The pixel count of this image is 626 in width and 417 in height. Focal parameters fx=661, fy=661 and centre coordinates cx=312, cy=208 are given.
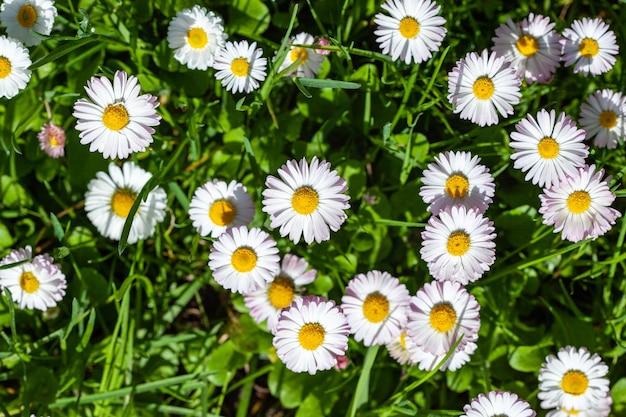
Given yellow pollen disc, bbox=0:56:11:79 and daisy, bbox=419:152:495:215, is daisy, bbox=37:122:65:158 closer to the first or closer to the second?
yellow pollen disc, bbox=0:56:11:79

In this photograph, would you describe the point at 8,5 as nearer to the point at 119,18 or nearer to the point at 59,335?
the point at 119,18

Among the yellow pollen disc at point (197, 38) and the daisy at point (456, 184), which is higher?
the yellow pollen disc at point (197, 38)

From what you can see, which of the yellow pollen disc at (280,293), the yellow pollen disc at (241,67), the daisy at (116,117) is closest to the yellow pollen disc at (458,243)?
the yellow pollen disc at (280,293)

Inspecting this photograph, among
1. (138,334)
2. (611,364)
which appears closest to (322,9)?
(138,334)

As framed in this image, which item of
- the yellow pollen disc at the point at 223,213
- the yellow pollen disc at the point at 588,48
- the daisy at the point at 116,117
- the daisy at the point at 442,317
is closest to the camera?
the daisy at the point at 116,117

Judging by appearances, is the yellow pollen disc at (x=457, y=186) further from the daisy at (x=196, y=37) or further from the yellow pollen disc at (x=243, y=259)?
the daisy at (x=196, y=37)

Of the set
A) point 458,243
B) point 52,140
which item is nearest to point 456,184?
point 458,243

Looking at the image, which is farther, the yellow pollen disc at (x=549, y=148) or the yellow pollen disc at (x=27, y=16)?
the yellow pollen disc at (x=27, y=16)
